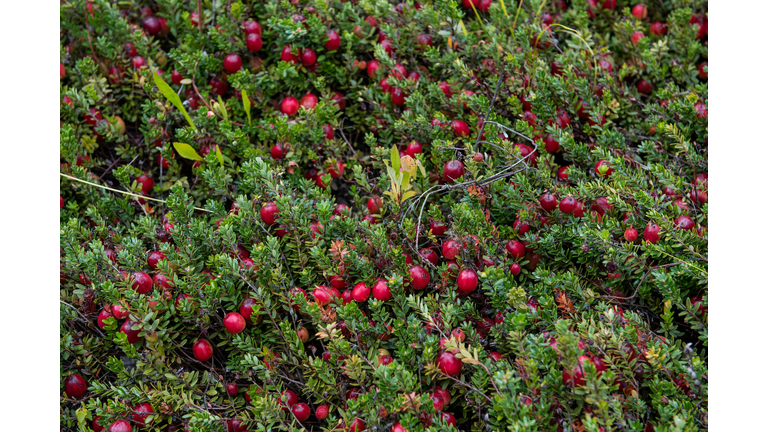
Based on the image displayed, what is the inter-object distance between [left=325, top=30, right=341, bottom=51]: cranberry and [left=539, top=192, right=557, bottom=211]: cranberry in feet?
4.23

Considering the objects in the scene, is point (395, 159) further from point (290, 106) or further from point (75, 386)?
point (75, 386)

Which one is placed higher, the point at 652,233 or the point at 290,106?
the point at 652,233

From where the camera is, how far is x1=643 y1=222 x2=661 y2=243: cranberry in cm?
201

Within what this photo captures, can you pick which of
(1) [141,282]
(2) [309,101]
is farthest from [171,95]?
(1) [141,282]

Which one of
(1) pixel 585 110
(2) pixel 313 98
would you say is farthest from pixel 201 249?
(1) pixel 585 110

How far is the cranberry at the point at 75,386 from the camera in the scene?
2053 millimetres

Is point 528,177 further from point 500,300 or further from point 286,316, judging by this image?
point 286,316

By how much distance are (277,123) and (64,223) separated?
0.99m

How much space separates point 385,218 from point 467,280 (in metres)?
0.51

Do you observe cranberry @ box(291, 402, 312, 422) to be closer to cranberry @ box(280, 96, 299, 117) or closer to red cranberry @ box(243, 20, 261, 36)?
cranberry @ box(280, 96, 299, 117)

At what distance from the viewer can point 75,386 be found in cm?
205

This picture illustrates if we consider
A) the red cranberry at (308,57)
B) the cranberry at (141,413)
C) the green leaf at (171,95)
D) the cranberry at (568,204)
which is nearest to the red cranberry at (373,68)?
the red cranberry at (308,57)

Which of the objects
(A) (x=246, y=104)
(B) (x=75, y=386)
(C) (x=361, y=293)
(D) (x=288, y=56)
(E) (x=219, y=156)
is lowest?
(B) (x=75, y=386)

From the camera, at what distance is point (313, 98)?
2.74 metres
